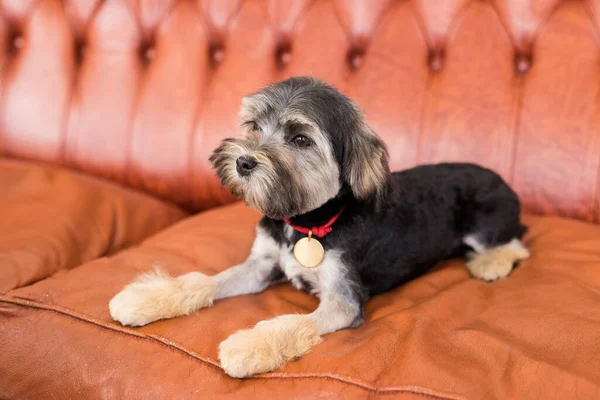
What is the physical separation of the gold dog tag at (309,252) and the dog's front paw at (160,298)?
0.34 metres

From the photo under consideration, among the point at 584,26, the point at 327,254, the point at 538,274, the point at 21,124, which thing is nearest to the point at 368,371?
the point at 327,254

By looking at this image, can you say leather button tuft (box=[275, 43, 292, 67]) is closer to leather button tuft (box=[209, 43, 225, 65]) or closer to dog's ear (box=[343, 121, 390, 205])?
leather button tuft (box=[209, 43, 225, 65])

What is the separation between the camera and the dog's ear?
1848 millimetres

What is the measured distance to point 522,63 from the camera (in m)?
2.65

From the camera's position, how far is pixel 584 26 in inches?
101

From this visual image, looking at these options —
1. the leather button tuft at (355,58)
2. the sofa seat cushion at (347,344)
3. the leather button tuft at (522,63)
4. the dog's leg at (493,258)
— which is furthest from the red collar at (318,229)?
the leather button tuft at (522,63)

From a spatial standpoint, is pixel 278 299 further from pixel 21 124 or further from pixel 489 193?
pixel 21 124

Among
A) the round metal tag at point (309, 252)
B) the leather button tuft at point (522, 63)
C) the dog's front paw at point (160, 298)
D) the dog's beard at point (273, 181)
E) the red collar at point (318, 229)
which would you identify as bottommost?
the dog's front paw at point (160, 298)

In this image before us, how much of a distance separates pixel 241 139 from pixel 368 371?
3.04 ft

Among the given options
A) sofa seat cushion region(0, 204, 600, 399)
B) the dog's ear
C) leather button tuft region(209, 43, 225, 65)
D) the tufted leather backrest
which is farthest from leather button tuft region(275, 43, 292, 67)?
sofa seat cushion region(0, 204, 600, 399)

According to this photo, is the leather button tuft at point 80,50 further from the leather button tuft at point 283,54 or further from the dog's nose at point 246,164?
the dog's nose at point 246,164

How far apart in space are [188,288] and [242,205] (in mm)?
971

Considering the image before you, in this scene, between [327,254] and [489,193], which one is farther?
[489,193]

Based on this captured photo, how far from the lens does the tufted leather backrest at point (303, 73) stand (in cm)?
257
